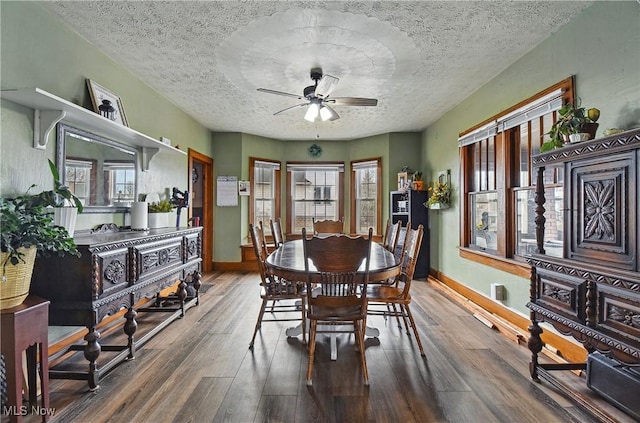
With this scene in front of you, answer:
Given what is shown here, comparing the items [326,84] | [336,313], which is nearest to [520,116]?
[326,84]

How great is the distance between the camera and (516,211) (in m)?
3.37

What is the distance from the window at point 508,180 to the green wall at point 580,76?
Result: 0.14 m

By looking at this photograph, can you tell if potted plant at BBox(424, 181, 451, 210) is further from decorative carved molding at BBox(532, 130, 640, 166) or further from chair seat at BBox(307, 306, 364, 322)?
chair seat at BBox(307, 306, 364, 322)

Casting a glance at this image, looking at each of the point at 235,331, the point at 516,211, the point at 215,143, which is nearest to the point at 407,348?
the point at 235,331

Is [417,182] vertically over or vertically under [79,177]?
over

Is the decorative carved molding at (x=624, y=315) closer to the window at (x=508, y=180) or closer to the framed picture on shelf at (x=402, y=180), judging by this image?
the window at (x=508, y=180)

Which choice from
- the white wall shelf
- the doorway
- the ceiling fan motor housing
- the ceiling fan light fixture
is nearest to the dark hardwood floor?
the white wall shelf

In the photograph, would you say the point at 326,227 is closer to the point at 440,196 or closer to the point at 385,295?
the point at 440,196

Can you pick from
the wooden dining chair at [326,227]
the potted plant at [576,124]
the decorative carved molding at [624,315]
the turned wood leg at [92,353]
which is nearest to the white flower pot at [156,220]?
the turned wood leg at [92,353]

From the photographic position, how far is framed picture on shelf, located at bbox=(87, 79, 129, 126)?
277cm

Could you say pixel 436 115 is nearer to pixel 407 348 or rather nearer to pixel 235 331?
pixel 407 348

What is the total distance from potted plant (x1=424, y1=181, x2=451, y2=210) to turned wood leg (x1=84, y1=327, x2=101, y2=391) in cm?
439

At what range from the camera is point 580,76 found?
240 cm

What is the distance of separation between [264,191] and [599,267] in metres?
5.50
